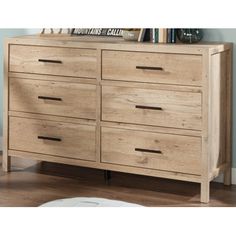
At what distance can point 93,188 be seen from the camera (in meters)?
A: 3.19

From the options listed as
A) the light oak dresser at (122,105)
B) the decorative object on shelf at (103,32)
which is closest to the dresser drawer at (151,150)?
the light oak dresser at (122,105)

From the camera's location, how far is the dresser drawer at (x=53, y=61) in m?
3.15

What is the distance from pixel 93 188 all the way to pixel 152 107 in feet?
2.01

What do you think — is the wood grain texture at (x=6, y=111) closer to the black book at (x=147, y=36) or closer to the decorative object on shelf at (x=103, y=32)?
the decorative object on shelf at (x=103, y=32)

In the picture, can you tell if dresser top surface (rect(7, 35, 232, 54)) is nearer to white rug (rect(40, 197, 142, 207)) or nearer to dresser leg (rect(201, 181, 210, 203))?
dresser leg (rect(201, 181, 210, 203))

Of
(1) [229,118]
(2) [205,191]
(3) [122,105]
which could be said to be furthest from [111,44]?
(2) [205,191]

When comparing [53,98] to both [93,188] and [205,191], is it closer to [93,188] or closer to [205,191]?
[93,188]

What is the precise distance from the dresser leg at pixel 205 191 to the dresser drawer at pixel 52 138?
695 mm

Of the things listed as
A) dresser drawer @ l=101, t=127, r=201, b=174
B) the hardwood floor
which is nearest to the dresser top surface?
dresser drawer @ l=101, t=127, r=201, b=174

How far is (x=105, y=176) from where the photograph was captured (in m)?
3.37

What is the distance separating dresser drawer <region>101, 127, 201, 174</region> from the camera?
290cm
